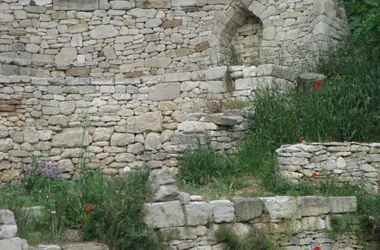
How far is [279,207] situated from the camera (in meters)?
8.04

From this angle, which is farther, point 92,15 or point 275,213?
point 92,15

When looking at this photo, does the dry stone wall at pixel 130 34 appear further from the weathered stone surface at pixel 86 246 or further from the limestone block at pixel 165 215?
the weathered stone surface at pixel 86 246

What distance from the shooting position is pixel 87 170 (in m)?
10.5

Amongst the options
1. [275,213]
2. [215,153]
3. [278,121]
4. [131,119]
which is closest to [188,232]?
[275,213]

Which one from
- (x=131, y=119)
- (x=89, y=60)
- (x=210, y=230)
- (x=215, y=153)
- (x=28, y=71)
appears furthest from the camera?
(x=89, y=60)

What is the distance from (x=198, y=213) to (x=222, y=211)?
1.06ft

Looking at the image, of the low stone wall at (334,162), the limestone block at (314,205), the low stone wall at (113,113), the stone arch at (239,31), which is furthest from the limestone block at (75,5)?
the limestone block at (314,205)

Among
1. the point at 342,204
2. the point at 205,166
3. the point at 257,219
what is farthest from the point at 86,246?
the point at 342,204

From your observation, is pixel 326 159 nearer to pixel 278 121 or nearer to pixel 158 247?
pixel 278 121

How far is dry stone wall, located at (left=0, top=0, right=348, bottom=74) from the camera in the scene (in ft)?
46.4

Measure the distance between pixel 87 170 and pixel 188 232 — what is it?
3.40 m

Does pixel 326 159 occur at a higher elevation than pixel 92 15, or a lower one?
lower

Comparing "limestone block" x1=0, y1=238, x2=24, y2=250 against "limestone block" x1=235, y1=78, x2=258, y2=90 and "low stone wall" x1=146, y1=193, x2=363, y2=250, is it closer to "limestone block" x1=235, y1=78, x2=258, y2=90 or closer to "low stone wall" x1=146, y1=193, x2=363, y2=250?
"low stone wall" x1=146, y1=193, x2=363, y2=250

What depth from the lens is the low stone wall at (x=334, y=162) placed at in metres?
9.01
